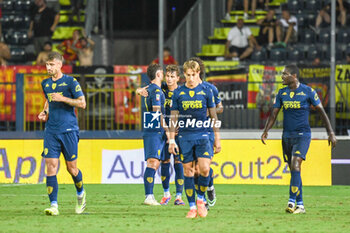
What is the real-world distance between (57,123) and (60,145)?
0.29 meters

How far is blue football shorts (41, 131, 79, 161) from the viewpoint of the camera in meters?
11.3

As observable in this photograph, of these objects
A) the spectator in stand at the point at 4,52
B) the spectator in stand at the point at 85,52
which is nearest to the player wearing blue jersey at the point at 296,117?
the spectator in stand at the point at 85,52

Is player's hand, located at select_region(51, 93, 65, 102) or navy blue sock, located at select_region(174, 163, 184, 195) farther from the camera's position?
navy blue sock, located at select_region(174, 163, 184, 195)

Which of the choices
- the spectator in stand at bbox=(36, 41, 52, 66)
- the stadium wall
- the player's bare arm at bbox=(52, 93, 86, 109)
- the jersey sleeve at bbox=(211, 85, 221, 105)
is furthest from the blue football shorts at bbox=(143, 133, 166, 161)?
the spectator in stand at bbox=(36, 41, 52, 66)

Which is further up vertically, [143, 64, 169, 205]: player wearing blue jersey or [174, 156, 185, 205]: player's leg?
[143, 64, 169, 205]: player wearing blue jersey

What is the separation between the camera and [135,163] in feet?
56.9

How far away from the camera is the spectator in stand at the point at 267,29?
2447 cm

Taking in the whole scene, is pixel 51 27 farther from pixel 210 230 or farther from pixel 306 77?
pixel 210 230

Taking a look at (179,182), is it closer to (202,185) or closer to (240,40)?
(202,185)

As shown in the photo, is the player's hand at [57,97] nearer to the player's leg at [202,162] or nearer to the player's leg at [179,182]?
the player's leg at [202,162]

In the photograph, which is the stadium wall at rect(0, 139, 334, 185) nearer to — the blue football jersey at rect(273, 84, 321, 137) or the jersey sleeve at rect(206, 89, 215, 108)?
the blue football jersey at rect(273, 84, 321, 137)

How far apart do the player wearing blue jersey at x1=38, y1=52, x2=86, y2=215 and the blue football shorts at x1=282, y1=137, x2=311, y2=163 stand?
289cm

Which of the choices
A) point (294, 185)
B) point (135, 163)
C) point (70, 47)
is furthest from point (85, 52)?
point (294, 185)

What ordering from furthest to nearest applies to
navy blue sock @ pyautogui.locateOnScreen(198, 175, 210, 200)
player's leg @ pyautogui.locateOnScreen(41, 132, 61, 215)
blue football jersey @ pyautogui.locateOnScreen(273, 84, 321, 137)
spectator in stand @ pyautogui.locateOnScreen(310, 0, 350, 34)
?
spectator in stand @ pyautogui.locateOnScreen(310, 0, 350, 34)
blue football jersey @ pyautogui.locateOnScreen(273, 84, 321, 137)
player's leg @ pyautogui.locateOnScreen(41, 132, 61, 215)
navy blue sock @ pyautogui.locateOnScreen(198, 175, 210, 200)
